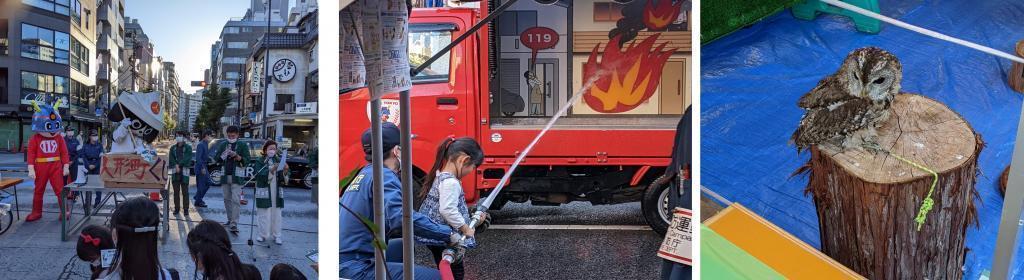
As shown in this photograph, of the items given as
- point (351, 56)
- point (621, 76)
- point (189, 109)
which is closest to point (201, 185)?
point (189, 109)

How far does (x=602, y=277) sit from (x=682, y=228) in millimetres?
375

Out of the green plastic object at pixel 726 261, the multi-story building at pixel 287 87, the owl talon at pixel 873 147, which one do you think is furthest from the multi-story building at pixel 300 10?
the owl talon at pixel 873 147

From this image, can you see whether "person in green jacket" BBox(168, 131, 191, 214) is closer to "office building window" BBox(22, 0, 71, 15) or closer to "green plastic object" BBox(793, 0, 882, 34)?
"office building window" BBox(22, 0, 71, 15)

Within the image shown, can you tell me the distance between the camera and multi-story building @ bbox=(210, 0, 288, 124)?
280 centimetres

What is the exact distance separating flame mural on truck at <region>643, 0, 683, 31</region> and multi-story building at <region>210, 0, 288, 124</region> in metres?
1.36

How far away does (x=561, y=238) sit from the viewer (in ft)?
9.94

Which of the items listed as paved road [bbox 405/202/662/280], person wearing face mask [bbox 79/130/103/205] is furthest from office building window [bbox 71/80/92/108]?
paved road [bbox 405/202/662/280]

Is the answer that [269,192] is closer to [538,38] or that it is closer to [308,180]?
[308,180]

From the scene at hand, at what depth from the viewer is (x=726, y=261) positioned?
10.3ft

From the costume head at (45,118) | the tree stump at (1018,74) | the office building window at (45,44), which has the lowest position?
the costume head at (45,118)

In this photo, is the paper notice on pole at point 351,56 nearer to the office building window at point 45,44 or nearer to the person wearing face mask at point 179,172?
the person wearing face mask at point 179,172

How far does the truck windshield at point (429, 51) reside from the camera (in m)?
2.86

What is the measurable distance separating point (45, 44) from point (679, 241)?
2473mm

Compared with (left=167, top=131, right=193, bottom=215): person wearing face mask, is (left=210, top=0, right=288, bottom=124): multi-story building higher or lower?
higher
